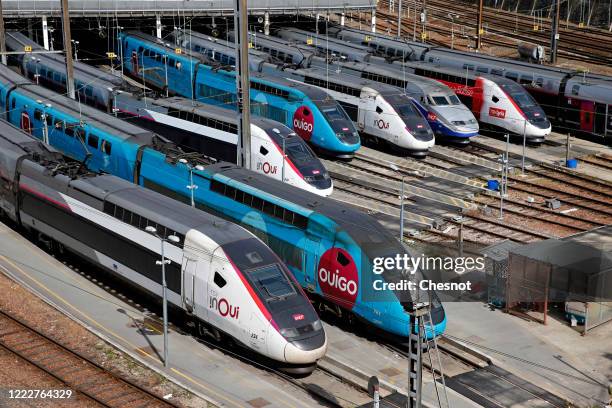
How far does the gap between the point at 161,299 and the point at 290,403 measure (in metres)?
7.18

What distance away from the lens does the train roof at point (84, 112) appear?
149 feet

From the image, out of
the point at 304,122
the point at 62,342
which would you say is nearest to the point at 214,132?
the point at 304,122

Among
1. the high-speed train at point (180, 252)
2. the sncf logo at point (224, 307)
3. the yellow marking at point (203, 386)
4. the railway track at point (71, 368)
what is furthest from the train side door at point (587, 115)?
the railway track at point (71, 368)

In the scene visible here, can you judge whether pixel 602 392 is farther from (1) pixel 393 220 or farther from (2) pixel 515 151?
(2) pixel 515 151

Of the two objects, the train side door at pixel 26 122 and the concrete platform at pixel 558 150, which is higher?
the train side door at pixel 26 122

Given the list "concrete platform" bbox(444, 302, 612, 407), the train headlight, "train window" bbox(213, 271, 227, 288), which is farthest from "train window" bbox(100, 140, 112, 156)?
the train headlight

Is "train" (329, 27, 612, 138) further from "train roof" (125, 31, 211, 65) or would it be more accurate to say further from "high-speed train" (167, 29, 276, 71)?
"train roof" (125, 31, 211, 65)

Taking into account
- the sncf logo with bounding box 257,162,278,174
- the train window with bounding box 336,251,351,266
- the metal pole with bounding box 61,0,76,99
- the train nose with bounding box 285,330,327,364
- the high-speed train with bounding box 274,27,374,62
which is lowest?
the train nose with bounding box 285,330,327,364

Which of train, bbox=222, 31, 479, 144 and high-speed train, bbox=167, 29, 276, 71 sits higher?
high-speed train, bbox=167, 29, 276, 71

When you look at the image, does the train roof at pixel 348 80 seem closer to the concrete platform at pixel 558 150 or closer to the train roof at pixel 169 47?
the train roof at pixel 169 47

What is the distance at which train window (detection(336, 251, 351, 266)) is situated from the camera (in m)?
33.1

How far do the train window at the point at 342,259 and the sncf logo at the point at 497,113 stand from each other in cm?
3031

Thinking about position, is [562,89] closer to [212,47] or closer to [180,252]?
[212,47]

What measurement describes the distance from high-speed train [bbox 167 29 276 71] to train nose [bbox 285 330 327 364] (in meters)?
38.5
